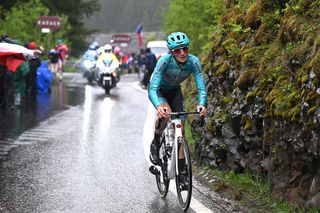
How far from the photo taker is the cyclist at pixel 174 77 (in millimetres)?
7215

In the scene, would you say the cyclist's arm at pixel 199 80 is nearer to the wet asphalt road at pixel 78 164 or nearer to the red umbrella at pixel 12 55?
the wet asphalt road at pixel 78 164

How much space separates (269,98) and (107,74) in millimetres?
16787

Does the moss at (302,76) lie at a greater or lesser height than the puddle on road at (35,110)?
greater

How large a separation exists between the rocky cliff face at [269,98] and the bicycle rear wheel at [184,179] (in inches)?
41.2

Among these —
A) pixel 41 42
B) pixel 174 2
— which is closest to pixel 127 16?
pixel 41 42

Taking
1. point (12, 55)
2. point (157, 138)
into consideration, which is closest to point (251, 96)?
point (157, 138)

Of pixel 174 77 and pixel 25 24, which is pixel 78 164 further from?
pixel 25 24

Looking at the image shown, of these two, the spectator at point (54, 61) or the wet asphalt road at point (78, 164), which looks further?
the spectator at point (54, 61)

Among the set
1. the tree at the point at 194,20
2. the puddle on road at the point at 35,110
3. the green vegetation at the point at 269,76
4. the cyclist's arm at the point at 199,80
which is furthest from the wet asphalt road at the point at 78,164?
the tree at the point at 194,20

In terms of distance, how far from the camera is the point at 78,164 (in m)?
9.71

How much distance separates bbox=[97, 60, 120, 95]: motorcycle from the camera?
925 inches

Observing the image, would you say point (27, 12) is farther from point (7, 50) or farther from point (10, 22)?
point (7, 50)

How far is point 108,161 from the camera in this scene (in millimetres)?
9992

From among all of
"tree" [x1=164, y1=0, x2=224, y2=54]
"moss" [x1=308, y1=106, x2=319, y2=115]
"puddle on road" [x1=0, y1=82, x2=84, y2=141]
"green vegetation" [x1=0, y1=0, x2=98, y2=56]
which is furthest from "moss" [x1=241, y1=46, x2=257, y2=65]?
"green vegetation" [x1=0, y1=0, x2=98, y2=56]
